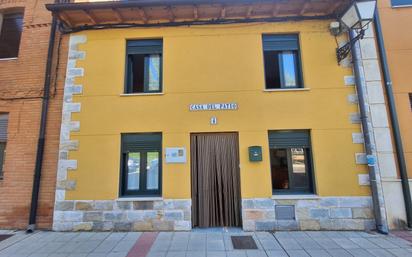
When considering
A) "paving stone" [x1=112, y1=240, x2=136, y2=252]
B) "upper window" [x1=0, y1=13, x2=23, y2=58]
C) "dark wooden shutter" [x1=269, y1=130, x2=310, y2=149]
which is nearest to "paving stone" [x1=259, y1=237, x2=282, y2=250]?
"dark wooden shutter" [x1=269, y1=130, x2=310, y2=149]

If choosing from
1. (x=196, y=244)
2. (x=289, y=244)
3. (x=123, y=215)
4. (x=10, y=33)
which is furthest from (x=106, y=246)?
(x=10, y=33)

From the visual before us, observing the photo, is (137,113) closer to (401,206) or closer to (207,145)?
(207,145)

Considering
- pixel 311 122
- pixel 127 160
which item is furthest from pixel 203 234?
pixel 311 122

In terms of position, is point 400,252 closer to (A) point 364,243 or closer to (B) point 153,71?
(A) point 364,243

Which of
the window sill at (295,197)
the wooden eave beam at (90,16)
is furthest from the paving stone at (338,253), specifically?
the wooden eave beam at (90,16)

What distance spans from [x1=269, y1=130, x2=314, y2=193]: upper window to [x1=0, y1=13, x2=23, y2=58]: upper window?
7.52 metres

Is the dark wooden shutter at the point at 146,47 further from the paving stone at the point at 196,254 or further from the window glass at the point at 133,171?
the paving stone at the point at 196,254

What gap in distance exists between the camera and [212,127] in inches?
228

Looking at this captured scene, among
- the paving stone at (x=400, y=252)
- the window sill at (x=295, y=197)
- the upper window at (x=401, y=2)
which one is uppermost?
the upper window at (x=401, y=2)

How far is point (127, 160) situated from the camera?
5.94 meters

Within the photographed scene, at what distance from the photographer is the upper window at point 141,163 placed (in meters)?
5.84

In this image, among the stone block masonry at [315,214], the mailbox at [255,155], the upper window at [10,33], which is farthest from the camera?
the upper window at [10,33]

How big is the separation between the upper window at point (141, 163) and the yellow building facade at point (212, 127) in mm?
49

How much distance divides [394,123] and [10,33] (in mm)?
10622
